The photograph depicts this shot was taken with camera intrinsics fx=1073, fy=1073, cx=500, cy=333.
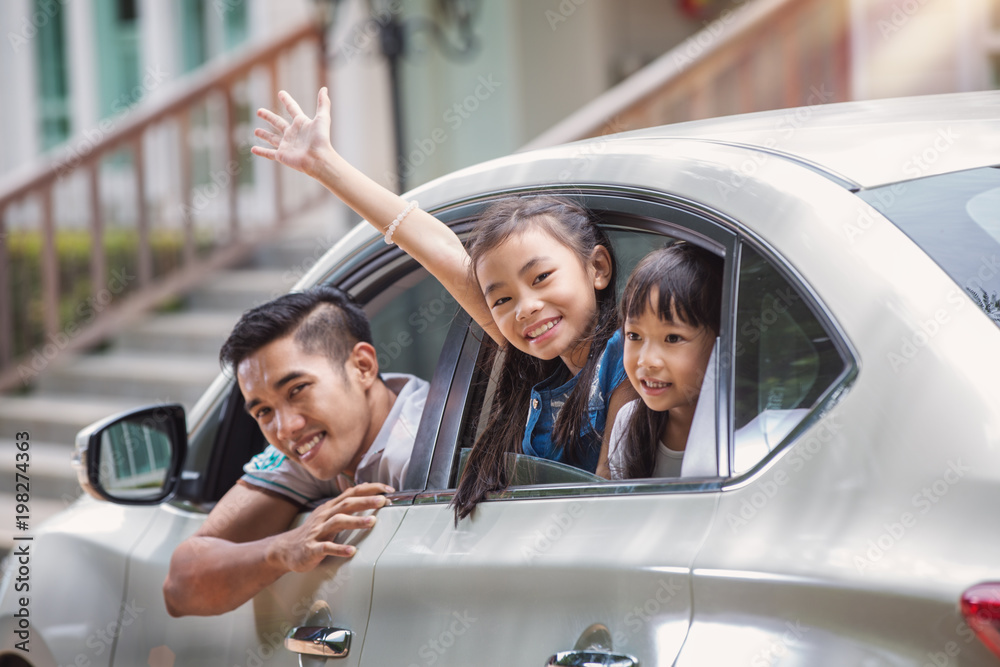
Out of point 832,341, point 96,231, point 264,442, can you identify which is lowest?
point 264,442

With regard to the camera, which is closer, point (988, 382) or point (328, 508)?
point (988, 382)

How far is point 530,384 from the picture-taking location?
1.99 metres

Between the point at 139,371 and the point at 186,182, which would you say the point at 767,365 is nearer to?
the point at 139,371

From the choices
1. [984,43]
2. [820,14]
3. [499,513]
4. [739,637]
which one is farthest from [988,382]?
[984,43]

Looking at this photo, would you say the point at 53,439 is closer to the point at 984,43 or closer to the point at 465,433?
the point at 465,433

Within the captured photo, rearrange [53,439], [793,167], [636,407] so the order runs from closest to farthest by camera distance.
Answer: [793,167] → [636,407] → [53,439]

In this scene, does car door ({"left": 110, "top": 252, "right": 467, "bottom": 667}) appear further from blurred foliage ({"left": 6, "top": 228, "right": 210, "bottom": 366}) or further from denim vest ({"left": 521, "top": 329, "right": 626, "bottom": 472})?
blurred foliage ({"left": 6, "top": 228, "right": 210, "bottom": 366})

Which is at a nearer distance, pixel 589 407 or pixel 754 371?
pixel 754 371

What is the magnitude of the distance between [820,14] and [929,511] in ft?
19.8

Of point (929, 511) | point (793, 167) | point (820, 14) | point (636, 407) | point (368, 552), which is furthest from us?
point (820, 14)

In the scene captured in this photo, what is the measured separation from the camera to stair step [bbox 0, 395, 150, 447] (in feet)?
23.6

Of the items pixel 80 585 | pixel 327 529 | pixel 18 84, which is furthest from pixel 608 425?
pixel 18 84

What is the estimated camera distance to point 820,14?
6652 mm

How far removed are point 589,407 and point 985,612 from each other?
0.83 metres
